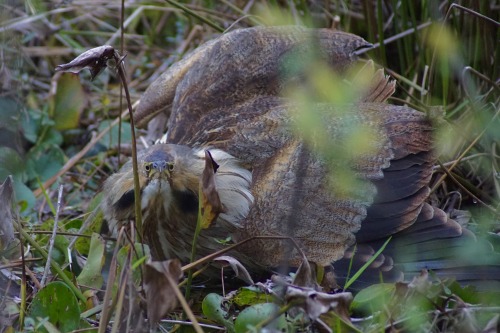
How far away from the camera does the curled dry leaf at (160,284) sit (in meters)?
2.12

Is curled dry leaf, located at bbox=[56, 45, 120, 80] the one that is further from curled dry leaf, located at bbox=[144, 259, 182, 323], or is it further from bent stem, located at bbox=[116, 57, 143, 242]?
curled dry leaf, located at bbox=[144, 259, 182, 323]

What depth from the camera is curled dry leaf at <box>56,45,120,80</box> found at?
2252mm

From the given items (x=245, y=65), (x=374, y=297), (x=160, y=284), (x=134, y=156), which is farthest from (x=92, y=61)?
(x=245, y=65)

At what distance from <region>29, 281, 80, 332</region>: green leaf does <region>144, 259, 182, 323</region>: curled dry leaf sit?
0.44 meters

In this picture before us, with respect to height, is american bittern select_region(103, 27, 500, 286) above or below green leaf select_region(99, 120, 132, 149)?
above

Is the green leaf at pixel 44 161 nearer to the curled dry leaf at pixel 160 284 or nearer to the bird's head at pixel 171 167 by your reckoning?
the bird's head at pixel 171 167

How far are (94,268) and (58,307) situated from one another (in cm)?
33

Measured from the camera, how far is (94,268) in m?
2.85

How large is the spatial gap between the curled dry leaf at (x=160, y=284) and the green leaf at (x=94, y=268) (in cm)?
71

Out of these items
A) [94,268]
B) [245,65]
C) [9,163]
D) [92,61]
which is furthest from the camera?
[245,65]

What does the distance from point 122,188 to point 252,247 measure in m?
0.51

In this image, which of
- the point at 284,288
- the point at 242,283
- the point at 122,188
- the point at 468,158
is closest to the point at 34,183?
the point at 122,188

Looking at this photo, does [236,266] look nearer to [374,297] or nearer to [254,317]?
[254,317]

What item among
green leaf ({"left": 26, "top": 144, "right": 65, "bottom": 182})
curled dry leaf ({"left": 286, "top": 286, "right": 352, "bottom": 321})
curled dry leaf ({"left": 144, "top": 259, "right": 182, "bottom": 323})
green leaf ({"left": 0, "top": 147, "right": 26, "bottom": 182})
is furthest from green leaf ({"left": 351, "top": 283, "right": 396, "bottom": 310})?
green leaf ({"left": 26, "top": 144, "right": 65, "bottom": 182})
